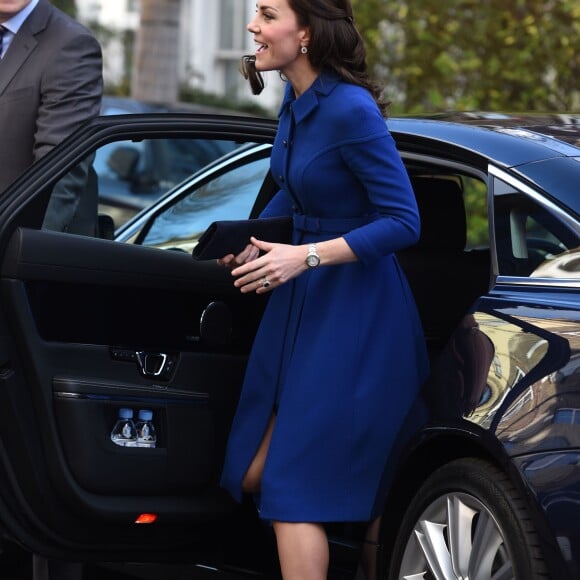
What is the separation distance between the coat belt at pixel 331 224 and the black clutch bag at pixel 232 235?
82mm

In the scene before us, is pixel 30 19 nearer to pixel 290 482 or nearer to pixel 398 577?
pixel 290 482

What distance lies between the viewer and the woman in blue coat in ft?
12.5

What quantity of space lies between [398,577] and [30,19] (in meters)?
2.16

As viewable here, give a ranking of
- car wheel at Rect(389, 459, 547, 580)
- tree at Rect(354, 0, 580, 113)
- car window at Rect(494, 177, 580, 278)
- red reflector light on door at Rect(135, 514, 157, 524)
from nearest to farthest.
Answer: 1. car wheel at Rect(389, 459, 547, 580)
2. car window at Rect(494, 177, 580, 278)
3. red reflector light on door at Rect(135, 514, 157, 524)
4. tree at Rect(354, 0, 580, 113)

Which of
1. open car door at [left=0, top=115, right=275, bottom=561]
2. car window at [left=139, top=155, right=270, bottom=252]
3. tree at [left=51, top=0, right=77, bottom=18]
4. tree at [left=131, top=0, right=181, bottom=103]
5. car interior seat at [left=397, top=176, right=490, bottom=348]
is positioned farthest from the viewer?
tree at [left=51, top=0, right=77, bottom=18]

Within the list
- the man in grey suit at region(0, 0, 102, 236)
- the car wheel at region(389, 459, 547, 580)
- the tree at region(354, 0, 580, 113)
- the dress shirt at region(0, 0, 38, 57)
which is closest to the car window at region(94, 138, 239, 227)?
the tree at region(354, 0, 580, 113)

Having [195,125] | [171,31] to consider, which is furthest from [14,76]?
[171,31]

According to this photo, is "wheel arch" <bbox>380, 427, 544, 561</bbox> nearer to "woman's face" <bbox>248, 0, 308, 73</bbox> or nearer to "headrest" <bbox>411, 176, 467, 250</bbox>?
"woman's face" <bbox>248, 0, 308, 73</bbox>

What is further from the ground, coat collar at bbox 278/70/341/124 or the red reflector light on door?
coat collar at bbox 278/70/341/124

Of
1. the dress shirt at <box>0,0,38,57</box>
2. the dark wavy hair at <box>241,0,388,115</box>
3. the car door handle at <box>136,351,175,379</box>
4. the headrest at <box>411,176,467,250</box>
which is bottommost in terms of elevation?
the car door handle at <box>136,351,175,379</box>

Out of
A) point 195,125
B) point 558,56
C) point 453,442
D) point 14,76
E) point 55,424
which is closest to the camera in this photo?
point 453,442

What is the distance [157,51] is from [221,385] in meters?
13.1

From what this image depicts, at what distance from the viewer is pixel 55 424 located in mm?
3939

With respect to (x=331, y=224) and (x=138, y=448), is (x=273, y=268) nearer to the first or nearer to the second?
(x=331, y=224)
